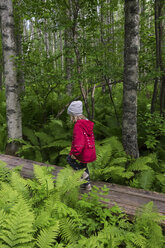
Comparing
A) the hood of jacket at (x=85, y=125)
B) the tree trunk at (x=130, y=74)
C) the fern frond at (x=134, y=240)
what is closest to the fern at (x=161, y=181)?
the tree trunk at (x=130, y=74)

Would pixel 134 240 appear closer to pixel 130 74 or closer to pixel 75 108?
pixel 75 108

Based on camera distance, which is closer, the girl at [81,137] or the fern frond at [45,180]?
the fern frond at [45,180]

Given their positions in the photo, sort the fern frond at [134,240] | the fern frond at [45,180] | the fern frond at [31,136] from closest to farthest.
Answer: the fern frond at [134,240] → the fern frond at [45,180] → the fern frond at [31,136]

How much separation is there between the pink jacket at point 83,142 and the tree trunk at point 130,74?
59.5 inches

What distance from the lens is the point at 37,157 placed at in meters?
4.96

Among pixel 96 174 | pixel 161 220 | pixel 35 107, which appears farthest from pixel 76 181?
pixel 35 107

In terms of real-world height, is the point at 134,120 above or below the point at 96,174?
above

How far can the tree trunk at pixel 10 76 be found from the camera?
14.7 ft

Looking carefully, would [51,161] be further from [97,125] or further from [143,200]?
[143,200]

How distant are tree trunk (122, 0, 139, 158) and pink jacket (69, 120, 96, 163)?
151 cm

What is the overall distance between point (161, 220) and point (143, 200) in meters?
0.52

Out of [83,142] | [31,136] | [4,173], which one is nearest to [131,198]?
[83,142]

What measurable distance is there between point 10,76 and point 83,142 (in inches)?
113

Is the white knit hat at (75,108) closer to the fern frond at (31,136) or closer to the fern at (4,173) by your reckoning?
the fern at (4,173)
